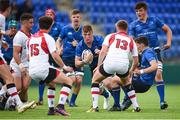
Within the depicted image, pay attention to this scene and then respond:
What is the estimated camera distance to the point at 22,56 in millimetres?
14430

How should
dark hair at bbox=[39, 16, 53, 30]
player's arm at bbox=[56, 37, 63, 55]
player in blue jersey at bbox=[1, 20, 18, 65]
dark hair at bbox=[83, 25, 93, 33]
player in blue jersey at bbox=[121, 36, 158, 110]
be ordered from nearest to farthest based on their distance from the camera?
1. dark hair at bbox=[39, 16, 53, 30]
2. player in blue jersey at bbox=[121, 36, 158, 110]
3. dark hair at bbox=[83, 25, 93, 33]
4. player in blue jersey at bbox=[1, 20, 18, 65]
5. player's arm at bbox=[56, 37, 63, 55]

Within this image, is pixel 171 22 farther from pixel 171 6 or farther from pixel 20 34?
pixel 20 34

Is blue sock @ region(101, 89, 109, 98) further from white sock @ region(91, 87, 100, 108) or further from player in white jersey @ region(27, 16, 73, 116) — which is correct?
player in white jersey @ region(27, 16, 73, 116)

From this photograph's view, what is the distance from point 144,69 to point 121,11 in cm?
1504

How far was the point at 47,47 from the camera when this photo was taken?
12.2 m

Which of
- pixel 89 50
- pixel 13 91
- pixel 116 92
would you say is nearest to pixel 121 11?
pixel 89 50

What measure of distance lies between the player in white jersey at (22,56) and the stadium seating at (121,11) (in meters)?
13.2

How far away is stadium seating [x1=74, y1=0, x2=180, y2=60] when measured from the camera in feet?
91.2

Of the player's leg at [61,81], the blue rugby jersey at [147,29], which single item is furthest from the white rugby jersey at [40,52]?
the blue rugby jersey at [147,29]

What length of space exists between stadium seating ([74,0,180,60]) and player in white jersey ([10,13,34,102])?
43.2ft

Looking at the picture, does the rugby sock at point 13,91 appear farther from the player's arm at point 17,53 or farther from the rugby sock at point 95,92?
the rugby sock at point 95,92

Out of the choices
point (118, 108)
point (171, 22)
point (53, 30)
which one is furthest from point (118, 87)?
point (171, 22)

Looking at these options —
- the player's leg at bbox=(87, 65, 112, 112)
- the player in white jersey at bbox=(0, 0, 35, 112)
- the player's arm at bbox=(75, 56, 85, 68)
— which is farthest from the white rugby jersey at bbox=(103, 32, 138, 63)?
the player in white jersey at bbox=(0, 0, 35, 112)

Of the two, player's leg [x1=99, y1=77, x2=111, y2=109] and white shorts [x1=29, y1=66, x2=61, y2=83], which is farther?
player's leg [x1=99, y1=77, x2=111, y2=109]
